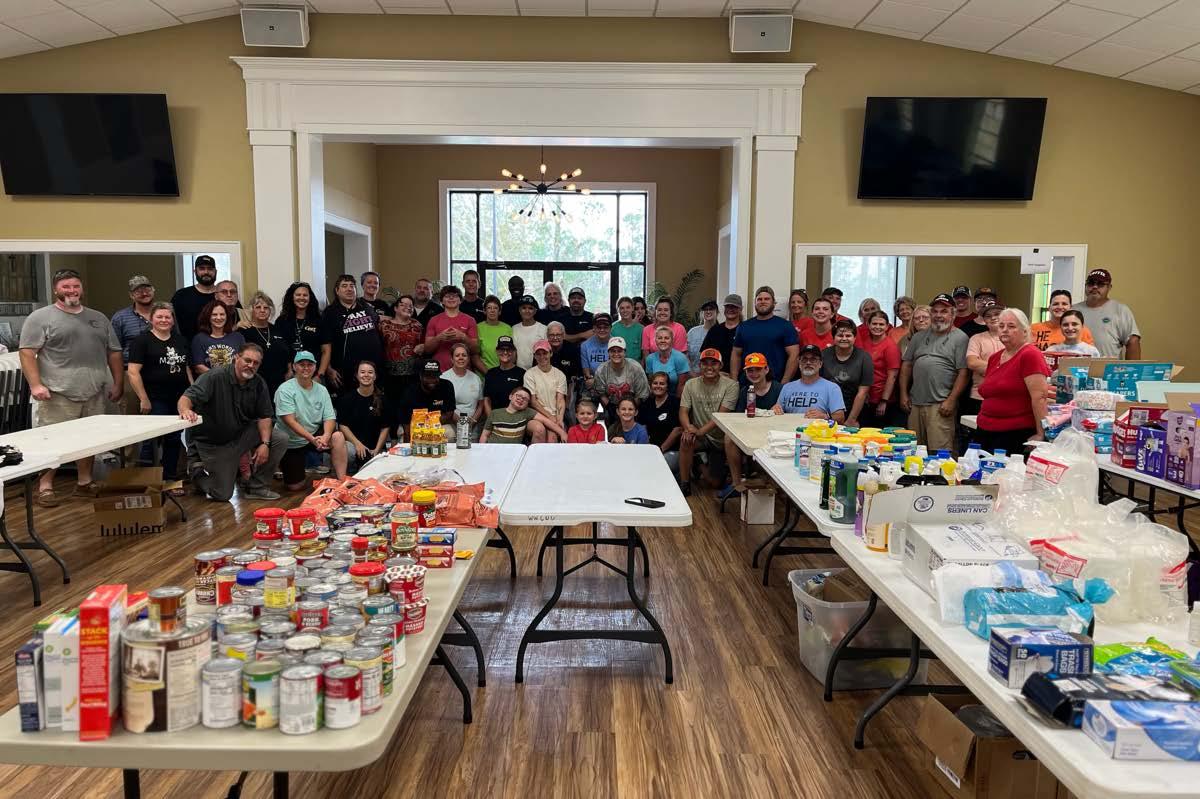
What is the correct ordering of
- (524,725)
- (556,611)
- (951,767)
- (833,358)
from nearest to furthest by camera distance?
1. (951,767)
2. (524,725)
3. (556,611)
4. (833,358)

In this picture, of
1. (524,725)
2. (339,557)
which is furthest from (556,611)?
(339,557)

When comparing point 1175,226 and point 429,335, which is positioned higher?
point 1175,226

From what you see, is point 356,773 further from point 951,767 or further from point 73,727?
point 951,767

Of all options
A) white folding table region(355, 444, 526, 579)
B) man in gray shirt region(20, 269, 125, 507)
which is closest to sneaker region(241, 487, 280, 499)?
Result: man in gray shirt region(20, 269, 125, 507)

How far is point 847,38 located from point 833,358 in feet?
9.21

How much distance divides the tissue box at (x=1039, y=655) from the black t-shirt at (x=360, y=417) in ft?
17.4

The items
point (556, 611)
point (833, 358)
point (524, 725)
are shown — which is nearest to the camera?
point (524, 725)

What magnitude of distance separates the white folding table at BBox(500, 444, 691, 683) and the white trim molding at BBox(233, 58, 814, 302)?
382 cm

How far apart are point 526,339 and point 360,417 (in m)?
1.59

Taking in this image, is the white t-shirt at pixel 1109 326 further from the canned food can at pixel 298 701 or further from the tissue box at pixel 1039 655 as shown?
the canned food can at pixel 298 701

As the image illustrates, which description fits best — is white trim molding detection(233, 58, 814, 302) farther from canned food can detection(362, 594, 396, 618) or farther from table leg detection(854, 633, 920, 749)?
canned food can detection(362, 594, 396, 618)

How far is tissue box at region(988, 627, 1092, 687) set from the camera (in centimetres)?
166

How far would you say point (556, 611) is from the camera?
13.0 ft

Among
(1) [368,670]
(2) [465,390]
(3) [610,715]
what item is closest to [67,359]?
(2) [465,390]
